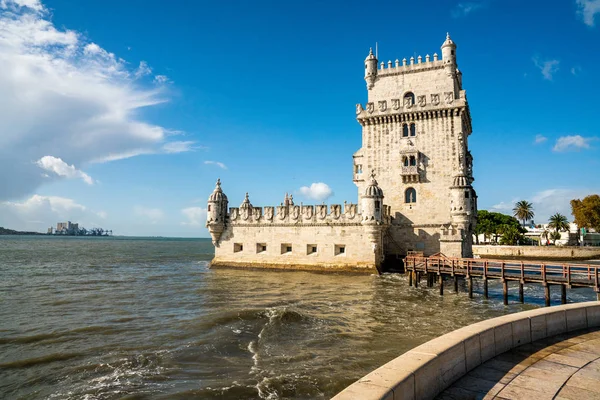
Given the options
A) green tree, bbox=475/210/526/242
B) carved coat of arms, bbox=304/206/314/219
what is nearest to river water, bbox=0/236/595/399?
carved coat of arms, bbox=304/206/314/219

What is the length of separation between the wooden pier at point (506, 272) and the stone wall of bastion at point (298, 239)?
18.3 ft

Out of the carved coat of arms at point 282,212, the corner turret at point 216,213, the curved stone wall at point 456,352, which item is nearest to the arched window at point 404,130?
the carved coat of arms at point 282,212

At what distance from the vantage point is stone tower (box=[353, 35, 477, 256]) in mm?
31266

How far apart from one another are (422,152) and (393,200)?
16.0 ft

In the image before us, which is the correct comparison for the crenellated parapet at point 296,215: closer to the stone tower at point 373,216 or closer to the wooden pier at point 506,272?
the stone tower at point 373,216

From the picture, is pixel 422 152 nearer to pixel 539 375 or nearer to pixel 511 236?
Result: pixel 539 375

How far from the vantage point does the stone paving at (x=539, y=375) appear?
533cm

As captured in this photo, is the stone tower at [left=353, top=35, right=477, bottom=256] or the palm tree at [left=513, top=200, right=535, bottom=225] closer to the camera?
the stone tower at [left=353, top=35, right=477, bottom=256]

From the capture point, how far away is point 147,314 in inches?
687

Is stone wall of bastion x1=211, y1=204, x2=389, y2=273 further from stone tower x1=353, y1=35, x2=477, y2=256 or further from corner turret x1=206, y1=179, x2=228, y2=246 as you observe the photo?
stone tower x1=353, y1=35, x2=477, y2=256

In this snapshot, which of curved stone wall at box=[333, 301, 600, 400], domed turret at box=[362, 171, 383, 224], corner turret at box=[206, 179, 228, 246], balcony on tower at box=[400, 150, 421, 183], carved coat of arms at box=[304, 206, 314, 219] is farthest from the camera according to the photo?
corner turret at box=[206, 179, 228, 246]

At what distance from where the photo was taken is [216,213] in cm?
3644

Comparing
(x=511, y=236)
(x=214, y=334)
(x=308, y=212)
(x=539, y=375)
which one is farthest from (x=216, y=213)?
(x=511, y=236)

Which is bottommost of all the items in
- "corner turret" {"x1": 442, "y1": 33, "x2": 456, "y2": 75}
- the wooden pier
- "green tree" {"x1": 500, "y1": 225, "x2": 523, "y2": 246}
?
the wooden pier
